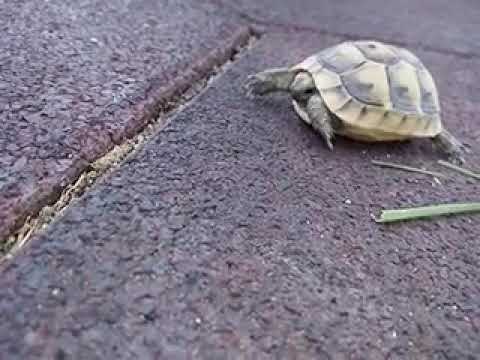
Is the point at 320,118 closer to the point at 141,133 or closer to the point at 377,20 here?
the point at 141,133

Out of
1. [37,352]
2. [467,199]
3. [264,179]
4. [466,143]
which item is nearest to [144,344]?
[37,352]

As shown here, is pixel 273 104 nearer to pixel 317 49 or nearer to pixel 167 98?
pixel 167 98

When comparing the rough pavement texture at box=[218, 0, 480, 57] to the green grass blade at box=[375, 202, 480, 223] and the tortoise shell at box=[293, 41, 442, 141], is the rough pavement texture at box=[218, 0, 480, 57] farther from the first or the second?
the green grass blade at box=[375, 202, 480, 223]

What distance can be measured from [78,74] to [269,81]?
0.40 m

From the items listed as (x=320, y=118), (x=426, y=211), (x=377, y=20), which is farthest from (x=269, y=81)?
(x=377, y=20)

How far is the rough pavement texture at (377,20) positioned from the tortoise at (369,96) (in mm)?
444

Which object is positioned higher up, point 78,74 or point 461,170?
point 78,74

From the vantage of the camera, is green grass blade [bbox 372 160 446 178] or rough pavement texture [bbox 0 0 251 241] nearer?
rough pavement texture [bbox 0 0 251 241]

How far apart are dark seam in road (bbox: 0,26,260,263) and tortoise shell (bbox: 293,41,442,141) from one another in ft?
0.75

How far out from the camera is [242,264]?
29.0 inches

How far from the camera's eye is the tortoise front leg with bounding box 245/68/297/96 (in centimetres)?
120

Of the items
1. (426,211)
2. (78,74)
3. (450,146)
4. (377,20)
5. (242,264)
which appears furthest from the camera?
(377,20)

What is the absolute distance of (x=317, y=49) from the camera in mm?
1535

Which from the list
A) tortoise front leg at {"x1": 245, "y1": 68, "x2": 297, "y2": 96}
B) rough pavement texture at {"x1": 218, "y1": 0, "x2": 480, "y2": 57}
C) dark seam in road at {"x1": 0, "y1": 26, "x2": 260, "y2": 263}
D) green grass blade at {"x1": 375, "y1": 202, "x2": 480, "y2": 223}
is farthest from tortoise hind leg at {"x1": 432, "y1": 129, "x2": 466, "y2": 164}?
rough pavement texture at {"x1": 218, "y1": 0, "x2": 480, "y2": 57}
